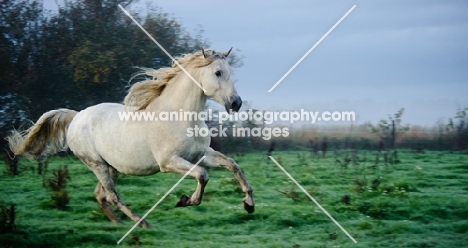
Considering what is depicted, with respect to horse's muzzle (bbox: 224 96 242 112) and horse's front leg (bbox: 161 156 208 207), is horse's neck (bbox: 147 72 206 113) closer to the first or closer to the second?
horse's muzzle (bbox: 224 96 242 112)

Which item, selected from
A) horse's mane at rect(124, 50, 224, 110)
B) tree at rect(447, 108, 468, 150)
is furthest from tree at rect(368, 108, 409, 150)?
horse's mane at rect(124, 50, 224, 110)

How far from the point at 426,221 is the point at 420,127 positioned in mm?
8099

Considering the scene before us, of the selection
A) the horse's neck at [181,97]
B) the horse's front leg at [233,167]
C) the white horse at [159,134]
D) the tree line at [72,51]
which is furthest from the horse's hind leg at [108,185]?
the tree line at [72,51]

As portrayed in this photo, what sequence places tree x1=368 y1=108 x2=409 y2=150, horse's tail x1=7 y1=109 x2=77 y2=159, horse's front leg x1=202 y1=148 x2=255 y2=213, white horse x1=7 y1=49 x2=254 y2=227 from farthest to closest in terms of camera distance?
1. tree x1=368 y1=108 x2=409 y2=150
2. horse's tail x1=7 y1=109 x2=77 y2=159
3. white horse x1=7 y1=49 x2=254 y2=227
4. horse's front leg x1=202 y1=148 x2=255 y2=213

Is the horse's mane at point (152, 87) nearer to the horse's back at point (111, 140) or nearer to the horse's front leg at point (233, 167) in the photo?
the horse's back at point (111, 140)

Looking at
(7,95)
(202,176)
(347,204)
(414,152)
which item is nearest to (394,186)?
(347,204)

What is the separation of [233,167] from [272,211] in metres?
1.27

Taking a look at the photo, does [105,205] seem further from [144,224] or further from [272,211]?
[272,211]

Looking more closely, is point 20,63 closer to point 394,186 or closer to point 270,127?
point 270,127

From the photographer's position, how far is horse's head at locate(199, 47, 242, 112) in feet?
23.8

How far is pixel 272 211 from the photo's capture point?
842 cm

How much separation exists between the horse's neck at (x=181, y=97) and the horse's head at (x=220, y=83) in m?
0.12

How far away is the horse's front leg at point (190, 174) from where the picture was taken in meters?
7.16

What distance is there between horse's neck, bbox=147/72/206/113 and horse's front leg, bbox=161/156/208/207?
59 cm
